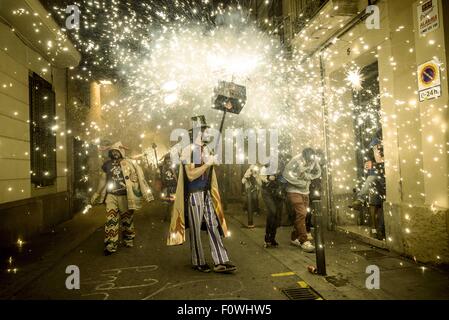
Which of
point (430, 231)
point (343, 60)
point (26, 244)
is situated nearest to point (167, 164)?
→ point (26, 244)

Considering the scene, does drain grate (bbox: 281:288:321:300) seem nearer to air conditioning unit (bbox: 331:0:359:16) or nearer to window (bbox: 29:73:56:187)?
air conditioning unit (bbox: 331:0:359:16)

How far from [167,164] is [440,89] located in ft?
24.1

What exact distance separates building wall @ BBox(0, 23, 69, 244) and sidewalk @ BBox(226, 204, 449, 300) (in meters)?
5.37

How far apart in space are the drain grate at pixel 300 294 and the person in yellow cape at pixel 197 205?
1.16 metres

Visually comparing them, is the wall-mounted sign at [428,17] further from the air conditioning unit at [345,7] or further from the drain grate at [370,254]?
the drain grate at [370,254]

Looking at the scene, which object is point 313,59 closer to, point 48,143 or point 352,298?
point 352,298

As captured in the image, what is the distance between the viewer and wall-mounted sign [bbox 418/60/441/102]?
5.10 metres

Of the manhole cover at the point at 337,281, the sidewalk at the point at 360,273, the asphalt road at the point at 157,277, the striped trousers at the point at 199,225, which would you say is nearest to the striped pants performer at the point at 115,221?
the asphalt road at the point at 157,277

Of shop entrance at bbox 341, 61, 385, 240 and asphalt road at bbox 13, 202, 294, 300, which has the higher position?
shop entrance at bbox 341, 61, 385, 240

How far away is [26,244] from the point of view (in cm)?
738

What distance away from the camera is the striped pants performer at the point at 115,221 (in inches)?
251

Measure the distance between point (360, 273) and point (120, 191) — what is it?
4.61 metres

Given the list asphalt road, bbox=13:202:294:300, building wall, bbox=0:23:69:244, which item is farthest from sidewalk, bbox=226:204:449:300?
building wall, bbox=0:23:69:244

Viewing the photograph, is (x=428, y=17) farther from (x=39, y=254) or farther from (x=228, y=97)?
(x=39, y=254)
